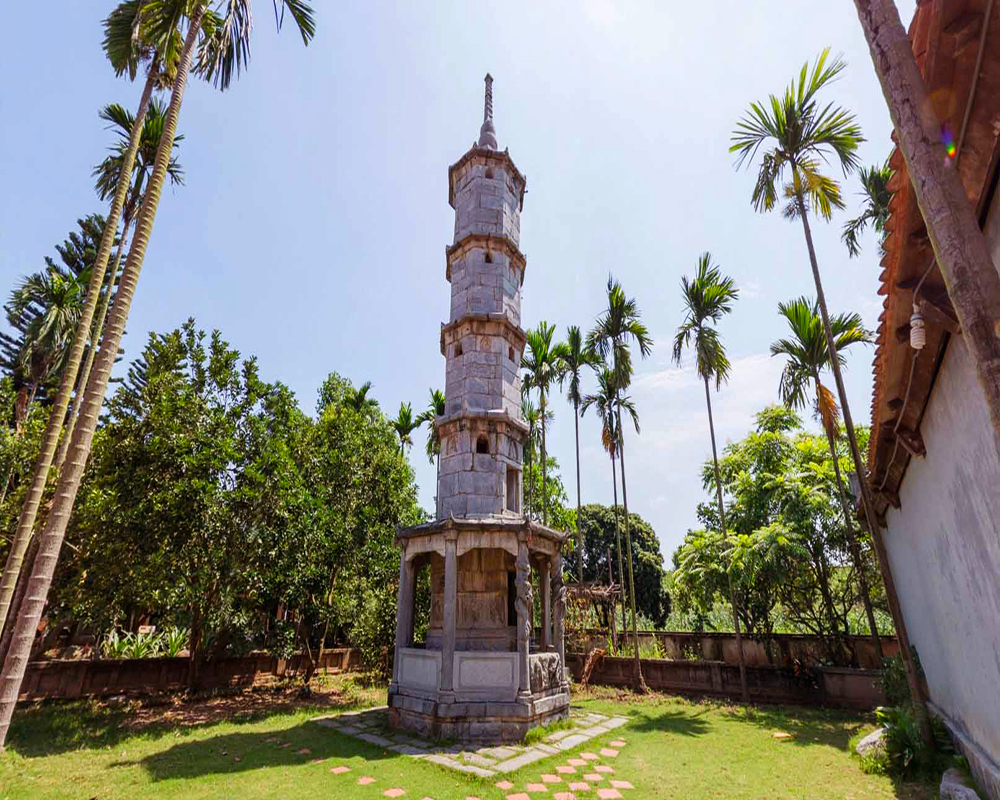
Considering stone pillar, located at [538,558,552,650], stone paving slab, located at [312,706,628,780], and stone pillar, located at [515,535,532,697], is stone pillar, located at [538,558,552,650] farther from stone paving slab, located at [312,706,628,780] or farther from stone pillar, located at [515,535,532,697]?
stone pillar, located at [515,535,532,697]

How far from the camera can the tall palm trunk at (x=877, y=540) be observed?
27.0ft

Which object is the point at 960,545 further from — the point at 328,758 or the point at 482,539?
the point at 328,758

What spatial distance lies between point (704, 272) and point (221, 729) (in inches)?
748

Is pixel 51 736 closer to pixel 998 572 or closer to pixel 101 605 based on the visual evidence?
pixel 101 605

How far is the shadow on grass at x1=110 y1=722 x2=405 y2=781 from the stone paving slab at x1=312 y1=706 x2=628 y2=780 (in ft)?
1.27

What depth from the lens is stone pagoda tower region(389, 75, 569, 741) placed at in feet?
34.6

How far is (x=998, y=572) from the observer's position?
15.8 ft

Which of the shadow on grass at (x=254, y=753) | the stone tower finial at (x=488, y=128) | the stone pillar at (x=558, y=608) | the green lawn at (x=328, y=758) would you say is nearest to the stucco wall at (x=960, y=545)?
the green lawn at (x=328, y=758)

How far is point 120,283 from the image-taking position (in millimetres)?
8453

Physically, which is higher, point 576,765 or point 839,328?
point 839,328

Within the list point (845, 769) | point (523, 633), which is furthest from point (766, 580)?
point (523, 633)

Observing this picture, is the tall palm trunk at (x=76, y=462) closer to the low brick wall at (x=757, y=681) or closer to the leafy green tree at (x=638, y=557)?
the low brick wall at (x=757, y=681)

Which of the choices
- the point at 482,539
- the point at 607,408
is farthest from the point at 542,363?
the point at 482,539

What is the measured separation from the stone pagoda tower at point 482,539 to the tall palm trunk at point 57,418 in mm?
6845
